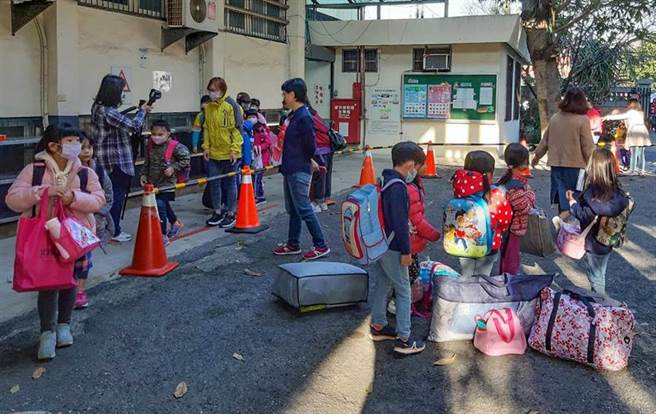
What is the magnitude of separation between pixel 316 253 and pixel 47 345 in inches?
116

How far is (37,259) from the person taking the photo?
3.89m

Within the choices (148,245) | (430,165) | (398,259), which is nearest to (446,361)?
(398,259)

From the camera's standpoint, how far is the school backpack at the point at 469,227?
14.9 ft

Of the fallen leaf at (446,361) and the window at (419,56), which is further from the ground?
the window at (419,56)

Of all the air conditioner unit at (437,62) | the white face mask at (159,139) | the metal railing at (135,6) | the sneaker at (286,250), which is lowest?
the sneaker at (286,250)

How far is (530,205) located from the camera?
16.1 feet

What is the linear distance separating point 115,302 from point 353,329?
197 centimetres

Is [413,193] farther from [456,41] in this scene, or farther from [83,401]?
[456,41]

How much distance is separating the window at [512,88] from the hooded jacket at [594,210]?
1283 centimetres

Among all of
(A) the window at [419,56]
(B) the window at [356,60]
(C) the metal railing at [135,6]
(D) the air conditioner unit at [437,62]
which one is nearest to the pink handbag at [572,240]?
(C) the metal railing at [135,6]

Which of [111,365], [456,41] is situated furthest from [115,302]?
[456,41]

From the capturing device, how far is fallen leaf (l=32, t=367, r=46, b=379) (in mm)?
3915

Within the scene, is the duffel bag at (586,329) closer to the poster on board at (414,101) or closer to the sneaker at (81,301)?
the sneaker at (81,301)

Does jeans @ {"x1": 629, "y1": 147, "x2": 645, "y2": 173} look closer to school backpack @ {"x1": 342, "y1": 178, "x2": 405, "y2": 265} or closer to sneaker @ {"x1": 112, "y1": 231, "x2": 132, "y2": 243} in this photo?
sneaker @ {"x1": 112, "y1": 231, "x2": 132, "y2": 243}
